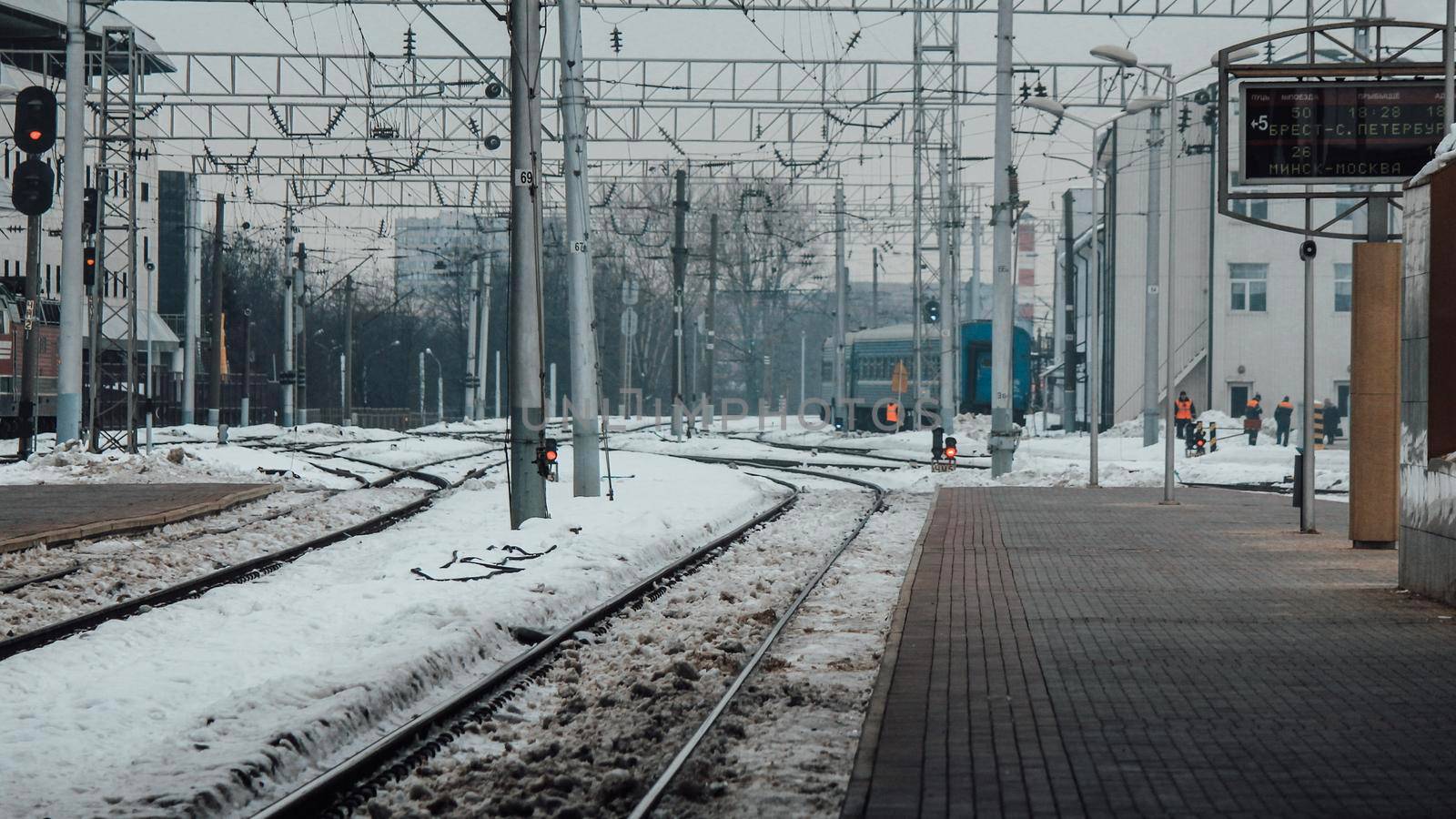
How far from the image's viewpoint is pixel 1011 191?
31781 mm

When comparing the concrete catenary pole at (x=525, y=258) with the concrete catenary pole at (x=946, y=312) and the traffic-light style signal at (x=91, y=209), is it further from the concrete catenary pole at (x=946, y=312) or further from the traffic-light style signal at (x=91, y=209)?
the concrete catenary pole at (x=946, y=312)

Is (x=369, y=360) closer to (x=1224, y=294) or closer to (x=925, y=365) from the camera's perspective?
(x=925, y=365)

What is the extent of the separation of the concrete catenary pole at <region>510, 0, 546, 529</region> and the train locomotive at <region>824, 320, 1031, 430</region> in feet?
107

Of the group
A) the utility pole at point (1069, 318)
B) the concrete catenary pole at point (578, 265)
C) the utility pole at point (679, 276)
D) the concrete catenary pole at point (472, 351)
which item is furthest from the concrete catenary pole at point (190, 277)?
the concrete catenary pole at point (578, 265)

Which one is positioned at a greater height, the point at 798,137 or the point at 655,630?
the point at 798,137

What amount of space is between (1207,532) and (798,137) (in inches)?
954

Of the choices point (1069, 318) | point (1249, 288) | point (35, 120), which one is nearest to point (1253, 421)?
point (1069, 318)

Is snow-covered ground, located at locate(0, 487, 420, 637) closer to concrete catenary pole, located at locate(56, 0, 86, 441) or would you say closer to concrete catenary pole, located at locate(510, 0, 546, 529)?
concrete catenary pole, located at locate(510, 0, 546, 529)

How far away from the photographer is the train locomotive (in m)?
54.4

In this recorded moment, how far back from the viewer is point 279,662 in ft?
34.8

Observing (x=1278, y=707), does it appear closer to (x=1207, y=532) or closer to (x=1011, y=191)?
(x=1207, y=532)

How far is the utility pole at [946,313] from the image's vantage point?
44.3 metres

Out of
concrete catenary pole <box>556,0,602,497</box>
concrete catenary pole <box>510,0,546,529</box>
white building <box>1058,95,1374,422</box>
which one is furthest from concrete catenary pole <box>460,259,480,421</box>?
concrete catenary pole <box>510,0,546,529</box>

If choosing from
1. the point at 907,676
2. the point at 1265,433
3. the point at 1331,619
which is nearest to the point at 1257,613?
the point at 1331,619
